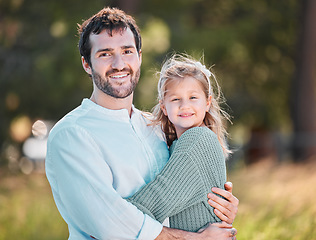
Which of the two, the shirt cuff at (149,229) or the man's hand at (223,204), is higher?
the man's hand at (223,204)

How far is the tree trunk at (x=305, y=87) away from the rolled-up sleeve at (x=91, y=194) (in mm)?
12151

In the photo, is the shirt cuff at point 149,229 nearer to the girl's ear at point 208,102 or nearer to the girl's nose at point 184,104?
the girl's nose at point 184,104

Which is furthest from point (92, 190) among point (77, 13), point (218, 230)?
point (77, 13)

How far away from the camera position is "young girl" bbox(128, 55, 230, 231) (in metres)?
2.86

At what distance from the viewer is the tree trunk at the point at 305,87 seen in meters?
14.5

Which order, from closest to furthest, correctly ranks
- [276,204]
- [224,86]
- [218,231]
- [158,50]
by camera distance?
[218,231] → [276,204] → [158,50] → [224,86]

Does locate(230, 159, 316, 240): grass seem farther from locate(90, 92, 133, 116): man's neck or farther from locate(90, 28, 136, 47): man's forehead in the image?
locate(90, 28, 136, 47): man's forehead

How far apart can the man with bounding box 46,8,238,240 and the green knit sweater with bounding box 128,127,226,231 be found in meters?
0.07

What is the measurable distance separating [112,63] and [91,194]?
0.75m

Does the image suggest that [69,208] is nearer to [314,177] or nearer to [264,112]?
[314,177]

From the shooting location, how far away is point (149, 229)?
9.08 feet

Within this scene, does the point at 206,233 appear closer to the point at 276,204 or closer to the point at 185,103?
the point at 185,103

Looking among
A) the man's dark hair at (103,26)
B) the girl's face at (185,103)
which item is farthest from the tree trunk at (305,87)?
the man's dark hair at (103,26)

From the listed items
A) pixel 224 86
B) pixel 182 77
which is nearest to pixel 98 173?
pixel 182 77
